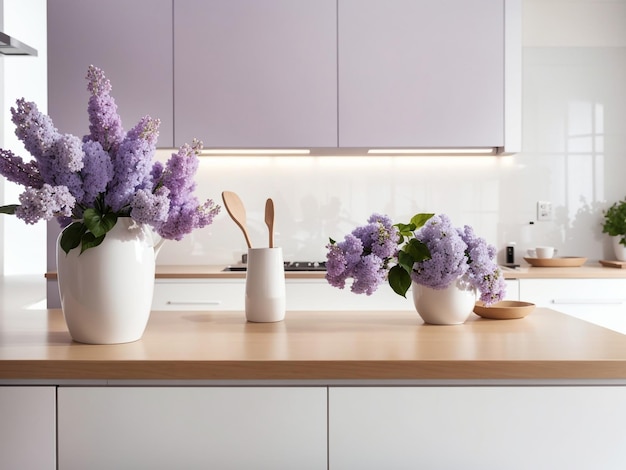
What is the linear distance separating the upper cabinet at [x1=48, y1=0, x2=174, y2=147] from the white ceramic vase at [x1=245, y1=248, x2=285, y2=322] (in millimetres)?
1891

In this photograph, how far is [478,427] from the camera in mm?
1169

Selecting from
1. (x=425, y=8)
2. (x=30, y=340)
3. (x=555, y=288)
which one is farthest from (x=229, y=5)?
(x=30, y=340)

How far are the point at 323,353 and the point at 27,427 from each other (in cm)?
56

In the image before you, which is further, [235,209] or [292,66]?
[292,66]

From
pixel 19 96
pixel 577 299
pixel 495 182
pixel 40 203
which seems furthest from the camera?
pixel 19 96

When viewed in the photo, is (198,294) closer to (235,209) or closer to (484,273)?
(235,209)

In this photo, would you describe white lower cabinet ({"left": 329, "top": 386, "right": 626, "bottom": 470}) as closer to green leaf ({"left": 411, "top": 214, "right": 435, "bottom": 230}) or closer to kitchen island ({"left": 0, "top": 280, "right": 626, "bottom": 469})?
kitchen island ({"left": 0, "top": 280, "right": 626, "bottom": 469})

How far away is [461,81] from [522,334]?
2151 millimetres

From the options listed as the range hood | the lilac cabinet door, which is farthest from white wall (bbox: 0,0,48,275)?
the range hood

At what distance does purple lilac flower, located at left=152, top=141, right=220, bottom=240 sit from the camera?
4.14 feet

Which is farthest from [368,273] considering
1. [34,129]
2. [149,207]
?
[34,129]

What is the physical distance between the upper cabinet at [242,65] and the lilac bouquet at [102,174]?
1985 millimetres

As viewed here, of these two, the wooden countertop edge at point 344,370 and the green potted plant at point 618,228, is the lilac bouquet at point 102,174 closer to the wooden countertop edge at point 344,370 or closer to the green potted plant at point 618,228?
the wooden countertop edge at point 344,370

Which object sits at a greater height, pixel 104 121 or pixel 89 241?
pixel 104 121
